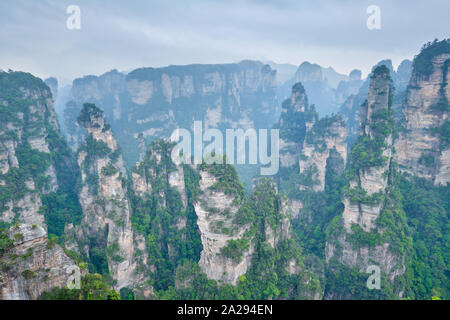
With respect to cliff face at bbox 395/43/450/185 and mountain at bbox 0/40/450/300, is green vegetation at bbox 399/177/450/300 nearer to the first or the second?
mountain at bbox 0/40/450/300

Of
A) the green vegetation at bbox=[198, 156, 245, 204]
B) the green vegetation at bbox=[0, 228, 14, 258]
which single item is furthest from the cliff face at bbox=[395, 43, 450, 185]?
the green vegetation at bbox=[0, 228, 14, 258]

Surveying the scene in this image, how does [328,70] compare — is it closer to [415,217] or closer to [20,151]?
[415,217]

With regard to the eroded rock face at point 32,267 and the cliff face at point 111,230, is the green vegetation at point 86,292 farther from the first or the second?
the cliff face at point 111,230

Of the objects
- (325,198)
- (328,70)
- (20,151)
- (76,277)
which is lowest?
(325,198)

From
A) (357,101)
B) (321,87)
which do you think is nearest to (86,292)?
(357,101)

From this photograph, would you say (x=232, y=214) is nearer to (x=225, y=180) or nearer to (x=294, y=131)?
(x=225, y=180)
